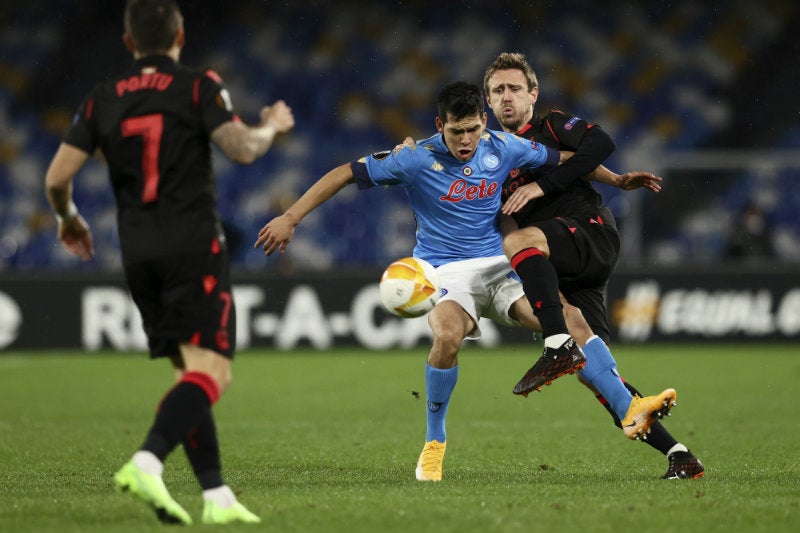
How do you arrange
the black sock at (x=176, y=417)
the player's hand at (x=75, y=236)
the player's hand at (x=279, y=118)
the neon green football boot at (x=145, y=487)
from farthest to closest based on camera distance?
1. the player's hand at (x=75, y=236)
2. the player's hand at (x=279, y=118)
3. the black sock at (x=176, y=417)
4. the neon green football boot at (x=145, y=487)

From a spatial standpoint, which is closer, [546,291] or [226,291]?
[226,291]

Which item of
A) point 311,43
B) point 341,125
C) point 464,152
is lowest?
point 464,152

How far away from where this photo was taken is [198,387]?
14.7ft

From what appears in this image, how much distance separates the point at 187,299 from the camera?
4.52m

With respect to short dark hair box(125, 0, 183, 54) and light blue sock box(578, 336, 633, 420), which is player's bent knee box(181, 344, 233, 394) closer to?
short dark hair box(125, 0, 183, 54)

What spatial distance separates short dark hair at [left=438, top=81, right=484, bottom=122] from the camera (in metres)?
6.00

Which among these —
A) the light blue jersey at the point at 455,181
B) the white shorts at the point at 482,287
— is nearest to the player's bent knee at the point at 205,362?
the light blue jersey at the point at 455,181

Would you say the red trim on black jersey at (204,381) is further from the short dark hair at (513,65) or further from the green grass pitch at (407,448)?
the short dark hair at (513,65)

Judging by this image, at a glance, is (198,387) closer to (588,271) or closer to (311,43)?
(588,271)

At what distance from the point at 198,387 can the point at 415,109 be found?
16.7 meters

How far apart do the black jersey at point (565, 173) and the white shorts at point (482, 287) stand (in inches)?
14.1

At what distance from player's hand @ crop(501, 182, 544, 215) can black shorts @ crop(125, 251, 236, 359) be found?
6.69 feet

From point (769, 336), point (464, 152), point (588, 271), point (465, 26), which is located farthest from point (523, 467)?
point (465, 26)

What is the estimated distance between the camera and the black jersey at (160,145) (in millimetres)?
4535
